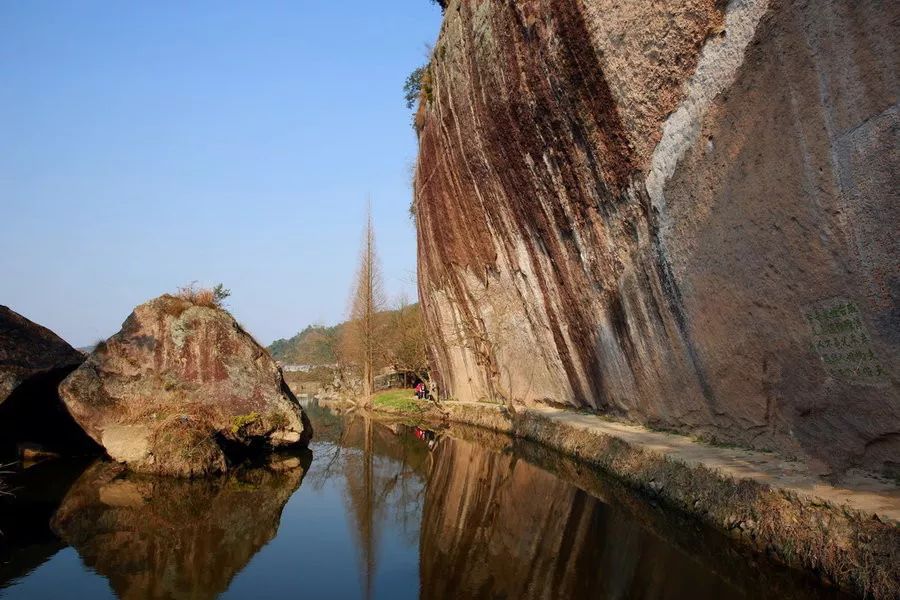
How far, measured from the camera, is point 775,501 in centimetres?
701

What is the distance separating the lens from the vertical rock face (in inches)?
259

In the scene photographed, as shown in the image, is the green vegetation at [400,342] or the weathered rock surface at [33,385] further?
the green vegetation at [400,342]

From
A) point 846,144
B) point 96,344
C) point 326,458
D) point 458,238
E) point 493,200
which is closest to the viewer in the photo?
point 846,144

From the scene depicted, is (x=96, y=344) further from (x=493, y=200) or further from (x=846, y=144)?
(x=846, y=144)

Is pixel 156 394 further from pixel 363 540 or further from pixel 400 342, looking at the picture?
pixel 400 342

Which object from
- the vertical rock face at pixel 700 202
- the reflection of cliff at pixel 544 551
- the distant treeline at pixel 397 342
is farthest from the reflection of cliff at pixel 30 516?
the distant treeline at pixel 397 342

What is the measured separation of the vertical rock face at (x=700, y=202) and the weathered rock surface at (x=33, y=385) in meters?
11.3

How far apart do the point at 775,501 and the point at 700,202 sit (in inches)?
173

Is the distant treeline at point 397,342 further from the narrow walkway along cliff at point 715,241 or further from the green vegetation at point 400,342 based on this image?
the narrow walkway along cliff at point 715,241

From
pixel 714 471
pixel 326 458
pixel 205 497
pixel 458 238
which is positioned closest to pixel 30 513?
pixel 205 497

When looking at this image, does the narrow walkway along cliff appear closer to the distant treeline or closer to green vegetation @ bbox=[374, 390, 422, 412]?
green vegetation @ bbox=[374, 390, 422, 412]

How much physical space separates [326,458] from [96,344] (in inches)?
230

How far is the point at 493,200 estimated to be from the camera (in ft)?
61.2

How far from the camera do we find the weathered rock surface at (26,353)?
13.1 metres
